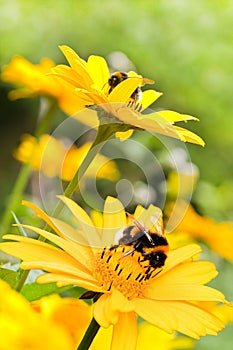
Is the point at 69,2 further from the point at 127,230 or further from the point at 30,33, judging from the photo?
the point at 127,230

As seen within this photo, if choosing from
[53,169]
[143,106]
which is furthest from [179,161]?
[143,106]

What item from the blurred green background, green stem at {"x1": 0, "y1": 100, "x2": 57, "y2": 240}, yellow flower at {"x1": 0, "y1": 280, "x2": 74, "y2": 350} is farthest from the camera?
the blurred green background

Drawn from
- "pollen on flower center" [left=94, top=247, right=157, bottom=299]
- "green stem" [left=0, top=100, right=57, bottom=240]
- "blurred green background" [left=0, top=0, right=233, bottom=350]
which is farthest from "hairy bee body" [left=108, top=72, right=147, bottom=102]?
"blurred green background" [left=0, top=0, right=233, bottom=350]

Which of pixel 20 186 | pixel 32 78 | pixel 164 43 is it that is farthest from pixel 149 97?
pixel 164 43

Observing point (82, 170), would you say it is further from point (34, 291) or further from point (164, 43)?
point (164, 43)

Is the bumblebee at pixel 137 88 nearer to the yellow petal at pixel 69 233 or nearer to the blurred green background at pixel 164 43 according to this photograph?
the yellow petal at pixel 69 233

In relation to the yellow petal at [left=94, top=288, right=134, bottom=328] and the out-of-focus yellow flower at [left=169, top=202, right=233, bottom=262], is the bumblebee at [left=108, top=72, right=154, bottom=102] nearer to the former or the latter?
the yellow petal at [left=94, top=288, right=134, bottom=328]
